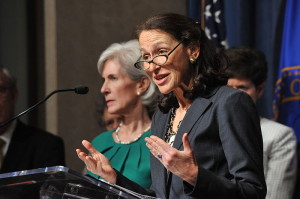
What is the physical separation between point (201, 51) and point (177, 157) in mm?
659

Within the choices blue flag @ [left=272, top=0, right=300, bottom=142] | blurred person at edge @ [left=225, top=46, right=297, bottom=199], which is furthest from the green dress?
blue flag @ [left=272, top=0, right=300, bottom=142]

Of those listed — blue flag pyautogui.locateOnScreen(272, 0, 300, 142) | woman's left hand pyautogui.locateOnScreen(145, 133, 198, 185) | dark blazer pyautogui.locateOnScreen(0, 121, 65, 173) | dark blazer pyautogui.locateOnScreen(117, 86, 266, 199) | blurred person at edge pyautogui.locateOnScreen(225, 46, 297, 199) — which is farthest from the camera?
blue flag pyautogui.locateOnScreen(272, 0, 300, 142)

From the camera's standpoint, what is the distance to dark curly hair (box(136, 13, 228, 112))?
249cm

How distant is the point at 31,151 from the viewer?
419 cm

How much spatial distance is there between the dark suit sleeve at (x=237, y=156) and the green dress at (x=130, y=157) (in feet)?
3.93

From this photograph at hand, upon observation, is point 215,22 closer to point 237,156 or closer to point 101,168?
point 101,168

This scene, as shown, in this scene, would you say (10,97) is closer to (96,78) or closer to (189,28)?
(96,78)

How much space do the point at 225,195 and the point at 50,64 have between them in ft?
10.8

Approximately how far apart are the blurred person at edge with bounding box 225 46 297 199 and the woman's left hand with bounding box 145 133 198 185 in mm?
1613

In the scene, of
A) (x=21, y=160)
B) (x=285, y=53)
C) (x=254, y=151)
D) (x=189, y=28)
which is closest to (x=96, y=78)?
(x=21, y=160)

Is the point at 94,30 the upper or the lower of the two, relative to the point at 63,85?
upper

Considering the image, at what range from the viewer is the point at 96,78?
5.29 m

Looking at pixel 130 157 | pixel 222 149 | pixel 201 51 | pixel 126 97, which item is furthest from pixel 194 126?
pixel 126 97

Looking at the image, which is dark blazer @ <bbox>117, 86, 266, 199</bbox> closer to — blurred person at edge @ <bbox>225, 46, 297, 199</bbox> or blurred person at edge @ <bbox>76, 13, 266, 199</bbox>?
blurred person at edge @ <bbox>76, 13, 266, 199</bbox>
